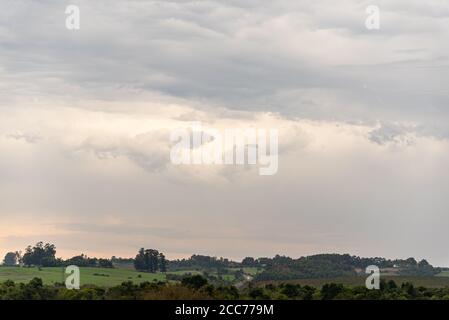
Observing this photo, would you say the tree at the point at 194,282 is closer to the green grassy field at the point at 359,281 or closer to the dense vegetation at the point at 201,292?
the dense vegetation at the point at 201,292

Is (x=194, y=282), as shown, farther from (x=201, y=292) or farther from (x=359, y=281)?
(x=359, y=281)

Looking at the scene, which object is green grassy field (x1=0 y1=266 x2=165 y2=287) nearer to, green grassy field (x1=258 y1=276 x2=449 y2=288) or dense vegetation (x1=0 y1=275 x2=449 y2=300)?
dense vegetation (x1=0 y1=275 x2=449 y2=300)

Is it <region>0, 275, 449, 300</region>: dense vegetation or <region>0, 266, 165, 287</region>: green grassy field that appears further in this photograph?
<region>0, 266, 165, 287</region>: green grassy field

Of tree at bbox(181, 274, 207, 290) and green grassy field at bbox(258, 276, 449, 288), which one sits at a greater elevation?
tree at bbox(181, 274, 207, 290)

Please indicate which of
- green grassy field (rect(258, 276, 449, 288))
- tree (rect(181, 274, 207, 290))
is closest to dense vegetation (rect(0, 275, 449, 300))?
tree (rect(181, 274, 207, 290))

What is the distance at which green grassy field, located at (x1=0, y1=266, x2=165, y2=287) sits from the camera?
531 feet

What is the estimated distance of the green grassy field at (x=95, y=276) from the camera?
161750 millimetres

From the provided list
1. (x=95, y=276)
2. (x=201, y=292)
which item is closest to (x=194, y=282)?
(x=201, y=292)

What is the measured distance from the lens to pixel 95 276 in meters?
178
